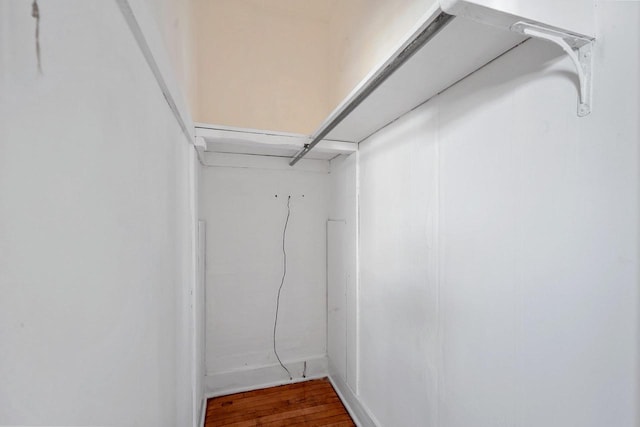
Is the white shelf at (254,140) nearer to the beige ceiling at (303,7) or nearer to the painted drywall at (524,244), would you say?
the painted drywall at (524,244)

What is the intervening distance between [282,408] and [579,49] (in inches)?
115

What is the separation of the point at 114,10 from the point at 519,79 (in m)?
1.25

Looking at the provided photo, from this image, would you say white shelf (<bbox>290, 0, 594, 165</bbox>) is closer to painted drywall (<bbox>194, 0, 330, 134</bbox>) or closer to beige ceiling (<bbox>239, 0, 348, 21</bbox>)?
painted drywall (<bbox>194, 0, 330, 134</bbox>)

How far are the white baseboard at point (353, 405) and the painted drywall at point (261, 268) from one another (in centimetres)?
35

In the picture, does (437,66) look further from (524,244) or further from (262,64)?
(262,64)

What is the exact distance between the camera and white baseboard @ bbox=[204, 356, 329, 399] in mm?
2414

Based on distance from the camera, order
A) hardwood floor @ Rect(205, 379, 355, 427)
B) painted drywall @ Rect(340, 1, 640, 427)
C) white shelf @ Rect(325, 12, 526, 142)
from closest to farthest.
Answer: painted drywall @ Rect(340, 1, 640, 427) < white shelf @ Rect(325, 12, 526, 142) < hardwood floor @ Rect(205, 379, 355, 427)

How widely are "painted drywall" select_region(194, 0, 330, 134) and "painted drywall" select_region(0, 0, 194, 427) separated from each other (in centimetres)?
185

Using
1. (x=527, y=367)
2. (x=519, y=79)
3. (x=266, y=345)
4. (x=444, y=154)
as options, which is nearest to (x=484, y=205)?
(x=444, y=154)

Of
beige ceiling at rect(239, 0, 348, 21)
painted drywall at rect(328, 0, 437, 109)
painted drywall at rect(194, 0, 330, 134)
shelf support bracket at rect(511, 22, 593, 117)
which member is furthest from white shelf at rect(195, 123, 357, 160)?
beige ceiling at rect(239, 0, 348, 21)

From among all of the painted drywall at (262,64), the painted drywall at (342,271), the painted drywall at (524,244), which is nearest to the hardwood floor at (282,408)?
the painted drywall at (342,271)

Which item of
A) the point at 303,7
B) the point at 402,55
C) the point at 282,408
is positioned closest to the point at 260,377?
the point at 282,408

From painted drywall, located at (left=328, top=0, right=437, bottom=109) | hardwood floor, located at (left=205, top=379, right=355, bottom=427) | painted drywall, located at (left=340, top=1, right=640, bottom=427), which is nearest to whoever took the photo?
painted drywall, located at (left=340, top=1, right=640, bottom=427)

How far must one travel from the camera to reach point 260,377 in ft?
8.36
